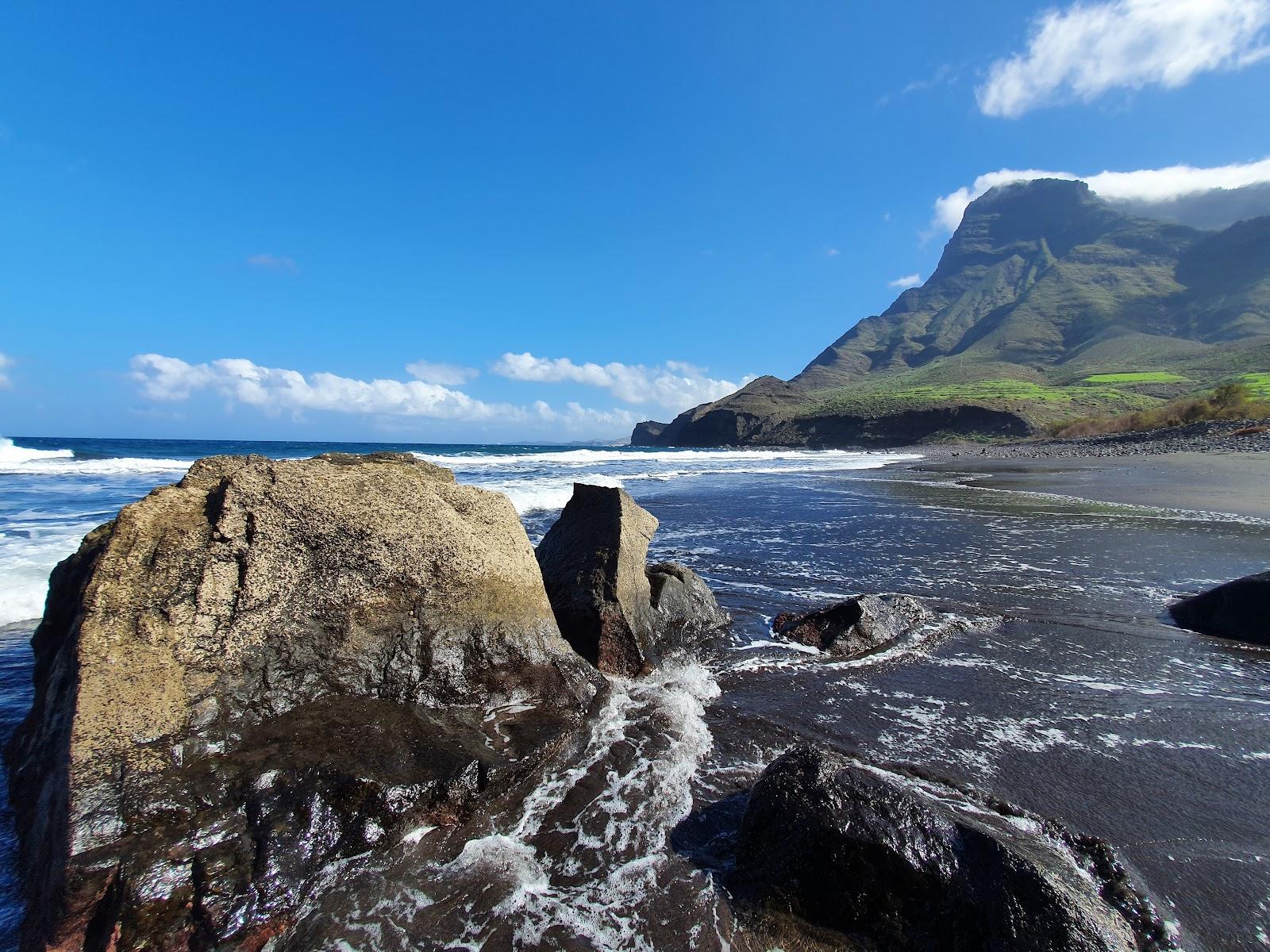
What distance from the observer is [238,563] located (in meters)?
4.44

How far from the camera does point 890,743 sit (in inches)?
192

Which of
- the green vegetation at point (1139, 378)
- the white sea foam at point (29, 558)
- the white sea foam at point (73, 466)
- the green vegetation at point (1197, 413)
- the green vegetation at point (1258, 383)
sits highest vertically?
the green vegetation at point (1139, 378)

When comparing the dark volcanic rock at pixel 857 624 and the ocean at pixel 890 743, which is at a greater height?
the dark volcanic rock at pixel 857 624

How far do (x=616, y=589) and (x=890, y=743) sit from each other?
309 centimetres

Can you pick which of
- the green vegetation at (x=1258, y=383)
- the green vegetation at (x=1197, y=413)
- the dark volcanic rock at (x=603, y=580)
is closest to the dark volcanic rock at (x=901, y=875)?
the dark volcanic rock at (x=603, y=580)

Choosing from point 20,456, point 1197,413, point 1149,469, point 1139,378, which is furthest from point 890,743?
point 1139,378

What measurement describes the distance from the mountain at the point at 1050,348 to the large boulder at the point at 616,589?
80795mm

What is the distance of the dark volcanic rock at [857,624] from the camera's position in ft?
22.9

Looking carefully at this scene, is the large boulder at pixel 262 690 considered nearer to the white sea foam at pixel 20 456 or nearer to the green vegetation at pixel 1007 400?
the white sea foam at pixel 20 456

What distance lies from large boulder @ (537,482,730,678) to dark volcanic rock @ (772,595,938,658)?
1.11m

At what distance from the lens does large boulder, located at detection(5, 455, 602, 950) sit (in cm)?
307

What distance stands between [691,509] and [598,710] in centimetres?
1464

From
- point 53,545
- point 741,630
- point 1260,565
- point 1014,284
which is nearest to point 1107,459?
point 1260,565

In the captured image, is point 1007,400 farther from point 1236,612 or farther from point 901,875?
point 901,875
